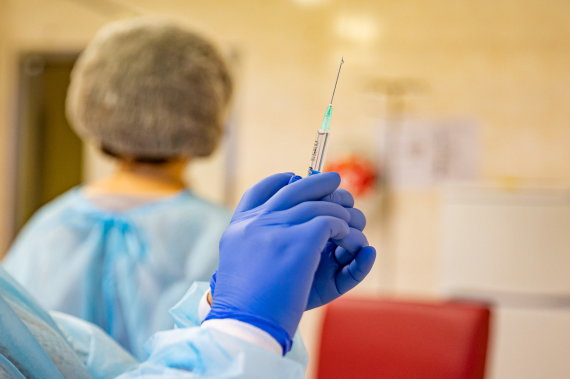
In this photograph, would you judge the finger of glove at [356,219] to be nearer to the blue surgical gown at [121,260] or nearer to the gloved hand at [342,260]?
the gloved hand at [342,260]

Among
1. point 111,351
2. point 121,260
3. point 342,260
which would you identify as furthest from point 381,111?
point 342,260

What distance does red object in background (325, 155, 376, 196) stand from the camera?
3883 mm

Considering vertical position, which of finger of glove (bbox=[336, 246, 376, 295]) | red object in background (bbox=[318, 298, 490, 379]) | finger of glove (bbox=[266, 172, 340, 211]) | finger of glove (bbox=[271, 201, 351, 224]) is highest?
finger of glove (bbox=[266, 172, 340, 211])

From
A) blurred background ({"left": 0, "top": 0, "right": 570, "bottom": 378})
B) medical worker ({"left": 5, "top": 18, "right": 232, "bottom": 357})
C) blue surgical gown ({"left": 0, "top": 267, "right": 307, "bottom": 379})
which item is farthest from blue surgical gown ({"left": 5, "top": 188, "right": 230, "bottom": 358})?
blurred background ({"left": 0, "top": 0, "right": 570, "bottom": 378})

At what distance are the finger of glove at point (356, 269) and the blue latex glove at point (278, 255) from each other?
1.4 inches

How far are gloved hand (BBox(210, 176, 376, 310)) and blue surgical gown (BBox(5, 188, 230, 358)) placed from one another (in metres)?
0.76

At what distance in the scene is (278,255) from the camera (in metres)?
0.62

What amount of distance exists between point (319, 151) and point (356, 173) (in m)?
3.19

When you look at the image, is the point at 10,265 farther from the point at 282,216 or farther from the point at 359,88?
the point at 359,88

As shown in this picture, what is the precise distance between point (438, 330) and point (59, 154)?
10.8ft

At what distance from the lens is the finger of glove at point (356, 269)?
68cm

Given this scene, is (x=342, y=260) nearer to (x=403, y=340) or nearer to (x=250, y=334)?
(x=250, y=334)

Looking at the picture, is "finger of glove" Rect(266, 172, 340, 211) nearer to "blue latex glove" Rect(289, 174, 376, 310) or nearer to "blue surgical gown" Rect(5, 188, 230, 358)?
"blue latex glove" Rect(289, 174, 376, 310)

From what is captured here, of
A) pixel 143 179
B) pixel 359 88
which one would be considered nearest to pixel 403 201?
pixel 359 88
